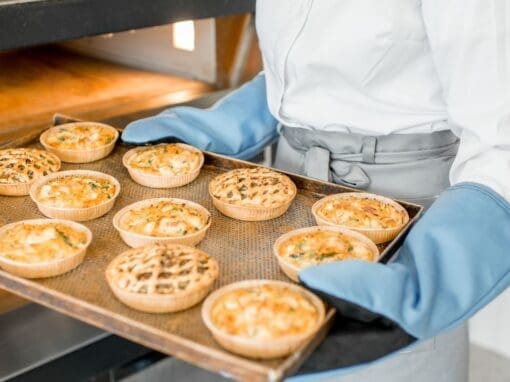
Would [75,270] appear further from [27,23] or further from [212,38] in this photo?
[212,38]

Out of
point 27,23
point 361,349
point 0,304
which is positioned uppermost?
point 27,23

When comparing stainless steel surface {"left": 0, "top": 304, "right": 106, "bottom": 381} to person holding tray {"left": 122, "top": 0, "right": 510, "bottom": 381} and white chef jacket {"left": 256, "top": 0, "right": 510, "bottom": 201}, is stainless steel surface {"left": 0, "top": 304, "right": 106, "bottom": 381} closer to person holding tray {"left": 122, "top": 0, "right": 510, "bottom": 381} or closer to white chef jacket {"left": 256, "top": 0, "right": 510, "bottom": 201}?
person holding tray {"left": 122, "top": 0, "right": 510, "bottom": 381}

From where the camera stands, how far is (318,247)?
158 cm

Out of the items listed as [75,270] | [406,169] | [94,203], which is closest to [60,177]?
[94,203]

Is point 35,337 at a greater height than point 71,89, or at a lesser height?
lesser

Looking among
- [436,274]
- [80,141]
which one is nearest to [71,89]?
[80,141]

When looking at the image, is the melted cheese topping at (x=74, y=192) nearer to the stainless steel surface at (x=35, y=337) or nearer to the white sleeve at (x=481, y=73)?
the stainless steel surface at (x=35, y=337)

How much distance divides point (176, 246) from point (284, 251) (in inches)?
9.2

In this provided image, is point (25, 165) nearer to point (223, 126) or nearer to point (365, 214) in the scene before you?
point (223, 126)

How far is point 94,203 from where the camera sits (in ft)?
5.88

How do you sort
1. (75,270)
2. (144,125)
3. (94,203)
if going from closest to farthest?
1. (75,270)
2. (94,203)
3. (144,125)

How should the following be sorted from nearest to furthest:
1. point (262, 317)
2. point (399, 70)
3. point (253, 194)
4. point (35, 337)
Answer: point (262, 317)
point (399, 70)
point (253, 194)
point (35, 337)

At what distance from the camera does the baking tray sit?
1193 millimetres

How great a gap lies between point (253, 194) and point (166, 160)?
30 centimetres
